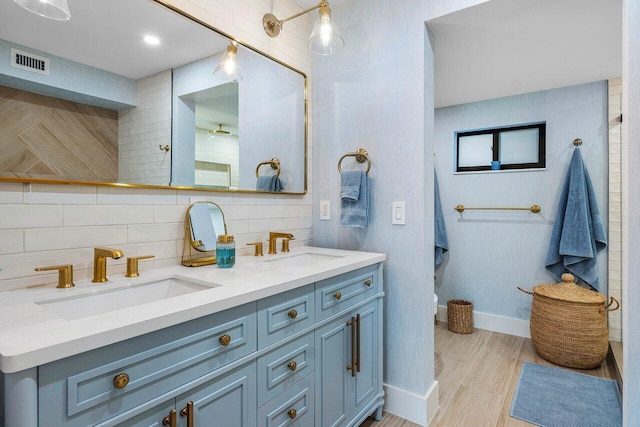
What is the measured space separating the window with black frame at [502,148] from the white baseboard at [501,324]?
1.38 meters

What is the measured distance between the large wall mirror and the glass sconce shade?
0.41m

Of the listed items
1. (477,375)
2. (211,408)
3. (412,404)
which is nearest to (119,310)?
(211,408)

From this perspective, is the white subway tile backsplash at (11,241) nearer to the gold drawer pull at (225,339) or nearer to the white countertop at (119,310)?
the white countertop at (119,310)

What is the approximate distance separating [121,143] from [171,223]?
39cm

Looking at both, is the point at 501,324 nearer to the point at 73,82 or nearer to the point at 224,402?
the point at 224,402

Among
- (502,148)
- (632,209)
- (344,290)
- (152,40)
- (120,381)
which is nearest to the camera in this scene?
(120,381)

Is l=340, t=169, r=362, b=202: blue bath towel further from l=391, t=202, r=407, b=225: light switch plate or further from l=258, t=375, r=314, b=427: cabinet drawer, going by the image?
l=258, t=375, r=314, b=427: cabinet drawer

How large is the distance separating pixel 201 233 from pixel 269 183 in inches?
22.7

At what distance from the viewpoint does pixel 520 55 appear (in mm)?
2270

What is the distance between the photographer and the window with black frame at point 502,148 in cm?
305

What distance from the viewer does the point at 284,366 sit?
124 centimetres

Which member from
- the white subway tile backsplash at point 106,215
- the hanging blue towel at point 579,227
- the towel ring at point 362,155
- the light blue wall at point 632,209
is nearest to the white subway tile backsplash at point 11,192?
the white subway tile backsplash at point 106,215

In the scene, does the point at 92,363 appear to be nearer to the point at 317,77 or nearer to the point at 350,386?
→ the point at 350,386

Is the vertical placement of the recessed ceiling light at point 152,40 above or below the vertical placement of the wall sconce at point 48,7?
above
